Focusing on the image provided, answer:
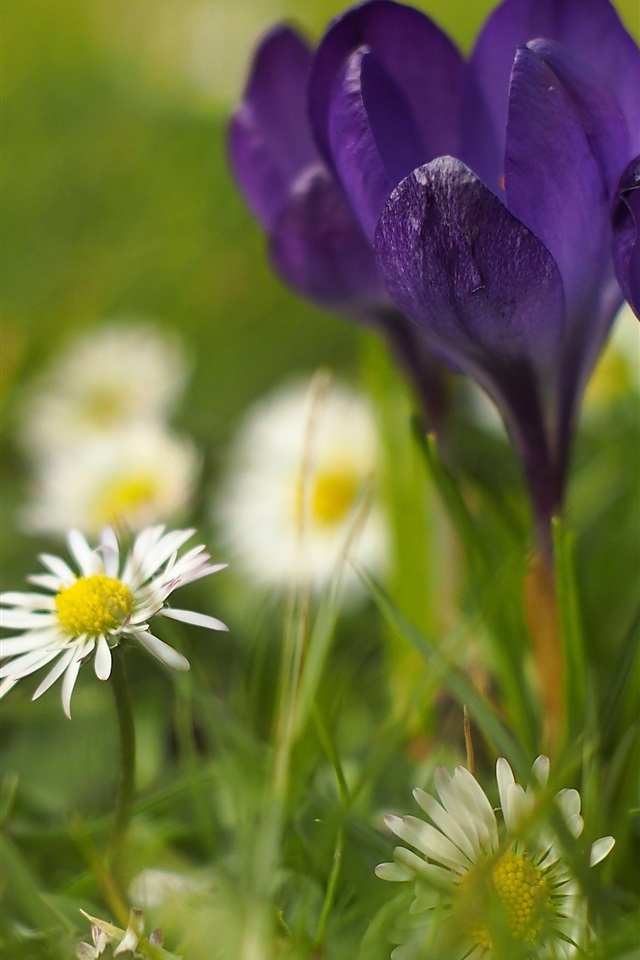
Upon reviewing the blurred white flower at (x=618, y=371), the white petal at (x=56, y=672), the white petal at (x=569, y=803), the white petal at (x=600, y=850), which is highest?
the white petal at (x=56, y=672)

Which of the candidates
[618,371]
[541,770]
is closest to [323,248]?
[541,770]

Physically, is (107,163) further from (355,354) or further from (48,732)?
(48,732)

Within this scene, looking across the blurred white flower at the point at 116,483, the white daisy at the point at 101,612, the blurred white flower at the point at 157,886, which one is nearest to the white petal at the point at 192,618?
the white daisy at the point at 101,612

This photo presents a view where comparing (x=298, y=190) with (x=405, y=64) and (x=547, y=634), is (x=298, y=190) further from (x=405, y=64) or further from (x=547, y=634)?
(x=547, y=634)

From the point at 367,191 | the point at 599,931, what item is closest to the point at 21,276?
the point at 367,191

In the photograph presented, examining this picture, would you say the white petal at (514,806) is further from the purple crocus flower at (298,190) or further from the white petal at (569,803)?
the purple crocus flower at (298,190)

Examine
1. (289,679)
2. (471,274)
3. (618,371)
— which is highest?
(471,274)

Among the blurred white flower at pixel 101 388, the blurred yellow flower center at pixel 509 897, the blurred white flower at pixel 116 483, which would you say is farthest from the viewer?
the blurred white flower at pixel 101 388
